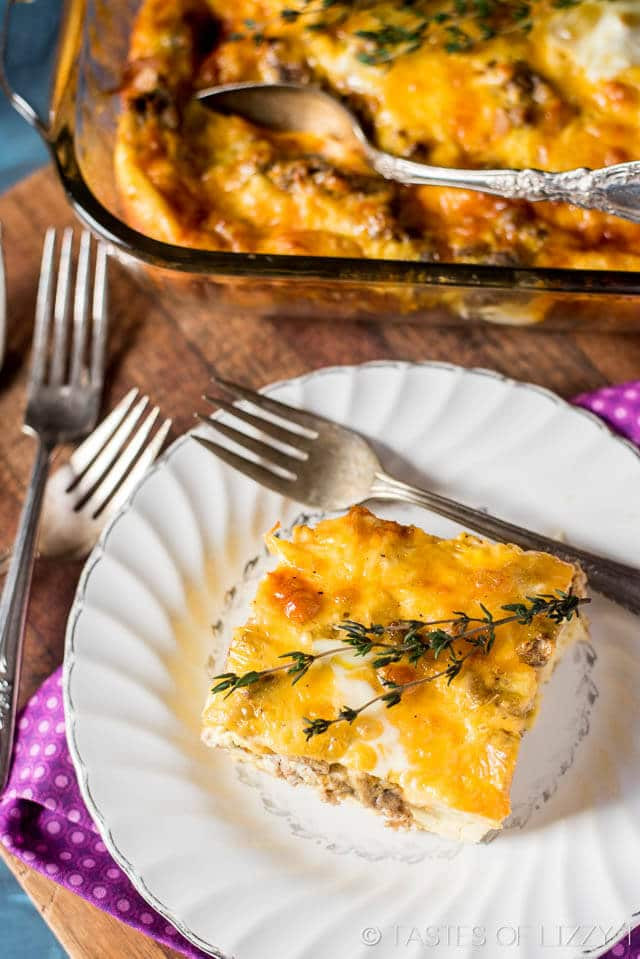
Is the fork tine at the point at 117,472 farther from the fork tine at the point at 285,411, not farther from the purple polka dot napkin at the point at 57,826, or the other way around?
the purple polka dot napkin at the point at 57,826

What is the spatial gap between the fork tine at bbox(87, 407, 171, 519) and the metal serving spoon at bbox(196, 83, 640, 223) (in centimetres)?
79

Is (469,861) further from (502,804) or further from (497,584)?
(497,584)

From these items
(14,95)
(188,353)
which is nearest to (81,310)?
(188,353)

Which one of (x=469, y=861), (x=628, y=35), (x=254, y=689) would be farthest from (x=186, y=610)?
(x=628, y=35)

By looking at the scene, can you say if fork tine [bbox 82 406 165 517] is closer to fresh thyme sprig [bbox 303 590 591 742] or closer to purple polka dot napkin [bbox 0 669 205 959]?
purple polka dot napkin [bbox 0 669 205 959]

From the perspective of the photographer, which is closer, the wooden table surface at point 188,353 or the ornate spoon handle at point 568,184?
the ornate spoon handle at point 568,184

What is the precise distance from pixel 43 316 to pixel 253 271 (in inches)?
25.5

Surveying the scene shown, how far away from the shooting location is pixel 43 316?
2545 millimetres

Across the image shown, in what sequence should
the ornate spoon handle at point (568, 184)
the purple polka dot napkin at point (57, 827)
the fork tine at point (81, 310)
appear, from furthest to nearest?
the fork tine at point (81, 310) → the ornate spoon handle at point (568, 184) → the purple polka dot napkin at point (57, 827)

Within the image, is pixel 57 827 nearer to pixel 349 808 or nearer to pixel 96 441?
pixel 349 808

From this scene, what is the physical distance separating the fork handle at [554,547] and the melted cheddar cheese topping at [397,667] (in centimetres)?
13

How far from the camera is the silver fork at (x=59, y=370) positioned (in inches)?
90.9

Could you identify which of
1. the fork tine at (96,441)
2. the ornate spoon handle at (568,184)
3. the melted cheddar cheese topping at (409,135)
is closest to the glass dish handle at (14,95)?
the melted cheddar cheese topping at (409,135)

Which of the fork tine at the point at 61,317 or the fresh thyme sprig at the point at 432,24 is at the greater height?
the fresh thyme sprig at the point at 432,24
